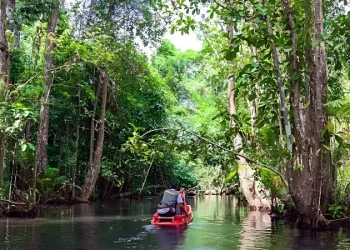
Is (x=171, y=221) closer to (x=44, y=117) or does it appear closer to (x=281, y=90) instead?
(x=281, y=90)

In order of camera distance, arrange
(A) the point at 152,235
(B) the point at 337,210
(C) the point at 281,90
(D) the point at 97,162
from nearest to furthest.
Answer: (C) the point at 281,90 < (A) the point at 152,235 < (B) the point at 337,210 < (D) the point at 97,162

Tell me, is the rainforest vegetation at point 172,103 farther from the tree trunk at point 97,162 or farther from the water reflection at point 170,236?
the water reflection at point 170,236

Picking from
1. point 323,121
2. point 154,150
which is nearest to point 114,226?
point 154,150

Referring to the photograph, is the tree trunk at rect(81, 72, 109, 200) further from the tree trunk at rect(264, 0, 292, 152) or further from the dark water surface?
the tree trunk at rect(264, 0, 292, 152)

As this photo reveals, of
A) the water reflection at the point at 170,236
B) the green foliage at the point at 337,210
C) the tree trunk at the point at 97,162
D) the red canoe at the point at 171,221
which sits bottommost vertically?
the water reflection at the point at 170,236

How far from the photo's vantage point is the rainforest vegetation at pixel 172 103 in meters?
11.0

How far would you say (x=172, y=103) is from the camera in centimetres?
3198

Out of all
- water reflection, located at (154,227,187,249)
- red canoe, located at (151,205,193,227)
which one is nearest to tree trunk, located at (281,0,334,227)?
water reflection, located at (154,227,187,249)

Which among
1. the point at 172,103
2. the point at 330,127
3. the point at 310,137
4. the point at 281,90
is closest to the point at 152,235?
the point at 310,137

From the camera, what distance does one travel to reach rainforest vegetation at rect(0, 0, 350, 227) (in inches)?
432

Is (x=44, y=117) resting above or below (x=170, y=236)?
above

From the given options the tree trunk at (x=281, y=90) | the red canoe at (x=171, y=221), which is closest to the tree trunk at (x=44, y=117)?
the red canoe at (x=171, y=221)

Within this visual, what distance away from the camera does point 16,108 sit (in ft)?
37.9

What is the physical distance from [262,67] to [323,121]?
7.11 feet
